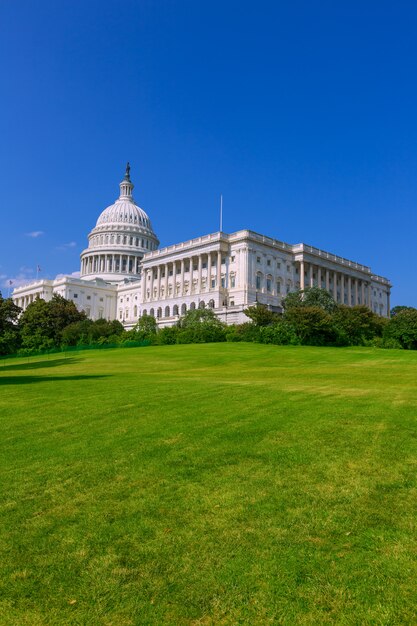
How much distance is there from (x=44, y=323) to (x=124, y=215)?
266 ft

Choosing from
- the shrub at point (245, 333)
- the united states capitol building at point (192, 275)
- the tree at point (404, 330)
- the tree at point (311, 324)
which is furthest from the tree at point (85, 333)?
the tree at point (404, 330)

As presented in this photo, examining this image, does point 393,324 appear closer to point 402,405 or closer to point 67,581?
point 402,405

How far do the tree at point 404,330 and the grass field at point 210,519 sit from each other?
203 ft

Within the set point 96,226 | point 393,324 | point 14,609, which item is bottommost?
point 14,609

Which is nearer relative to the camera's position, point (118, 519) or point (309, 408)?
point (118, 519)

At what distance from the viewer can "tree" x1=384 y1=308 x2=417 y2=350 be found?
235ft

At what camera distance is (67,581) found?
591cm

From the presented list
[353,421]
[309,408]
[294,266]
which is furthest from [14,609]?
[294,266]

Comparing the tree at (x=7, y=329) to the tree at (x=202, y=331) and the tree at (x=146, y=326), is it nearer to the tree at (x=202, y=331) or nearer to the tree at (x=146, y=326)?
the tree at (x=146, y=326)

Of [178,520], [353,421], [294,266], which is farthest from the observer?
[294,266]

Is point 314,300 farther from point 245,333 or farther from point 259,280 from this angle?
point 245,333

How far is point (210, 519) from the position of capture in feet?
24.3

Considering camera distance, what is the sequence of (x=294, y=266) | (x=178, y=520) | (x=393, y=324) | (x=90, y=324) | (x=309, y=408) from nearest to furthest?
(x=178, y=520)
(x=309, y=408)
(x=393, y=324)
(x=90, y=324)
(x=294, y=266)

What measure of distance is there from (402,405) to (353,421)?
3723 millimetres
